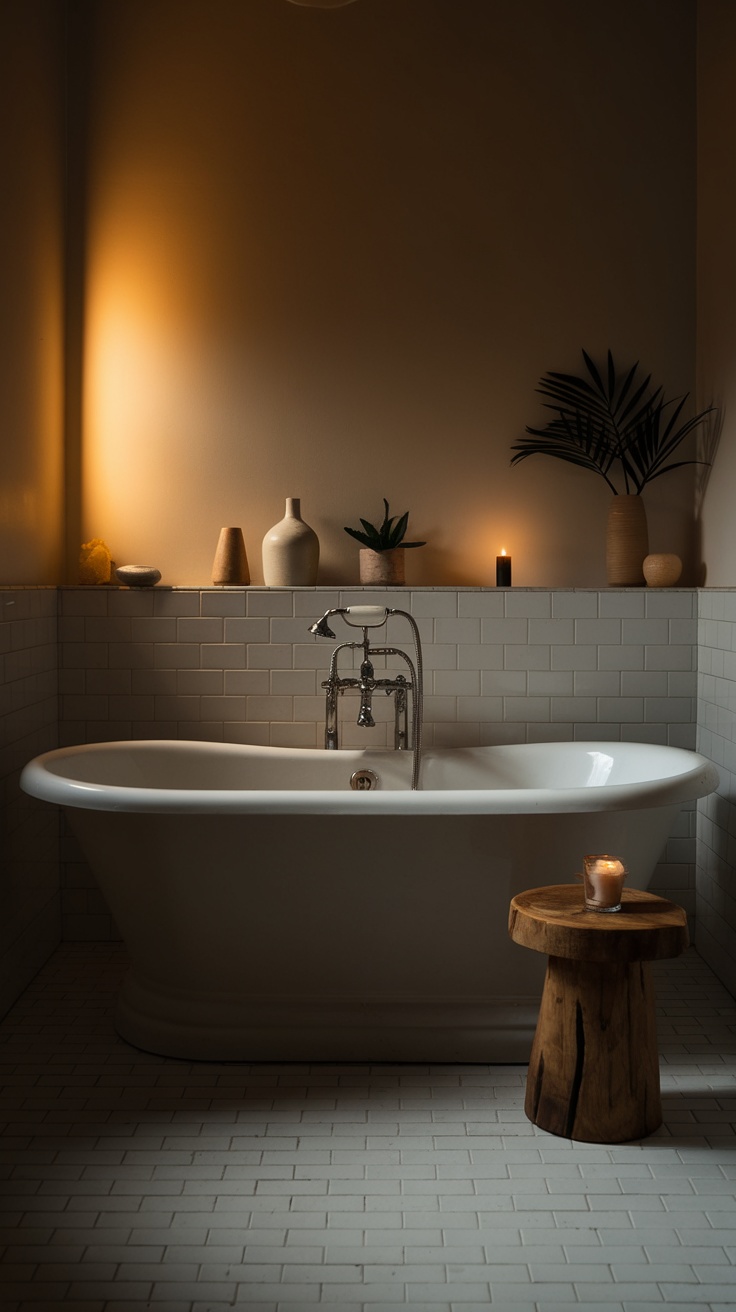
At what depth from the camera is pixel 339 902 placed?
262 centimetres

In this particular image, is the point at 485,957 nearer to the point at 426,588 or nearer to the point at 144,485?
the point at 426,588

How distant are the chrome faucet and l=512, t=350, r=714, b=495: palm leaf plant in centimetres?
90

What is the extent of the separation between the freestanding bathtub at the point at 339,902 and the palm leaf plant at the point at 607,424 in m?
1.36

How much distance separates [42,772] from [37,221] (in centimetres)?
186

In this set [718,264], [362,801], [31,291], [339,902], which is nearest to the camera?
[362,801]

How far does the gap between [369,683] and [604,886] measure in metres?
1.17

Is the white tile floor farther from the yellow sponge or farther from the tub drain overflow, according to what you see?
the yellow sponge

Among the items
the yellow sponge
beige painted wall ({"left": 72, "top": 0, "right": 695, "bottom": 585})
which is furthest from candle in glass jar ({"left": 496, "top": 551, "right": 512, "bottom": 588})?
the yellow sponge

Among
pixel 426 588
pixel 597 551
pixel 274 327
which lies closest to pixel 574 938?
pixel 426 588

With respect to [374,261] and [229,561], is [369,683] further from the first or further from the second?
[374,261]

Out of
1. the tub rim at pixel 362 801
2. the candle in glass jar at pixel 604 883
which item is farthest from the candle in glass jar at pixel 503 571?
the candle in glass jar at pixel 604 883

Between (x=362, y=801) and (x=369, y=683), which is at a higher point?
(x=369, y=683)

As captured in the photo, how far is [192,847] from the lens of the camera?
2.58 metres

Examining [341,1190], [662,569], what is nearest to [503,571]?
[662,569]
